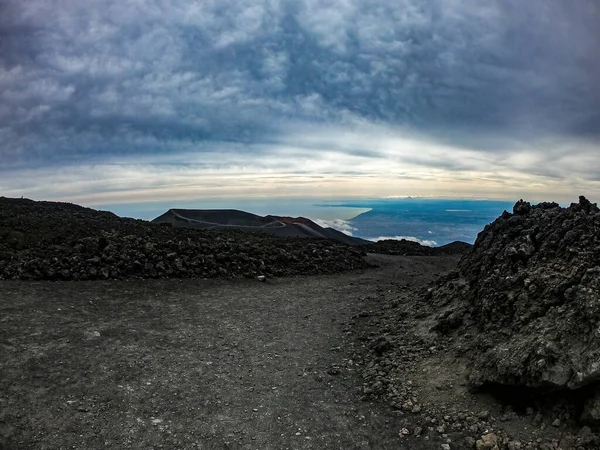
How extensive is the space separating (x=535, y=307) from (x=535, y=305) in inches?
2.9

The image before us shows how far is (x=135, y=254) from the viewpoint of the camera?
1616 cm

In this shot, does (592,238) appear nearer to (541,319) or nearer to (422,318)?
(541,319)

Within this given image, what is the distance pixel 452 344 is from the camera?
912cm

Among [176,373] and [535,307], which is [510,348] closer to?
[535,307]

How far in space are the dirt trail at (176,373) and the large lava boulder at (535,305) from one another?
198 cm

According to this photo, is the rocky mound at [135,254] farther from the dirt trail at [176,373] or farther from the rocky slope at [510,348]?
the rocky slope at [510,348]

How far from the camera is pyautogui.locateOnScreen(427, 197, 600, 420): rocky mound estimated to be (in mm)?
6160

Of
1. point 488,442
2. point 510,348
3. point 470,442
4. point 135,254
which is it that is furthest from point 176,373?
point 135,254

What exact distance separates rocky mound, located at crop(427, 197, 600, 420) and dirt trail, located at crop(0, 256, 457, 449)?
2.04 metres

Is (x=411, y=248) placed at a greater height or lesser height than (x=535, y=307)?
lesser

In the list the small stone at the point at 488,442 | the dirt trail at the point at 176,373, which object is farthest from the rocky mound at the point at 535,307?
the dirt trail at the point at 176,373

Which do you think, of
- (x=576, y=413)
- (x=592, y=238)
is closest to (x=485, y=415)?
(x=576, y=413)

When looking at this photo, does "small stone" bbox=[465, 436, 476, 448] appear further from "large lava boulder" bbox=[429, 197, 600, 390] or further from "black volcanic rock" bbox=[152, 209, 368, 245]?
"black volcanic rock" bbox=[152, 209, 368, 245]

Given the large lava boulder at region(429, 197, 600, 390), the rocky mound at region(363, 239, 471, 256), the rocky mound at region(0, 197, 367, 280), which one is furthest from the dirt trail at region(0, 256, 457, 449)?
the rocky mound at region(363, 239, 471, 256)
